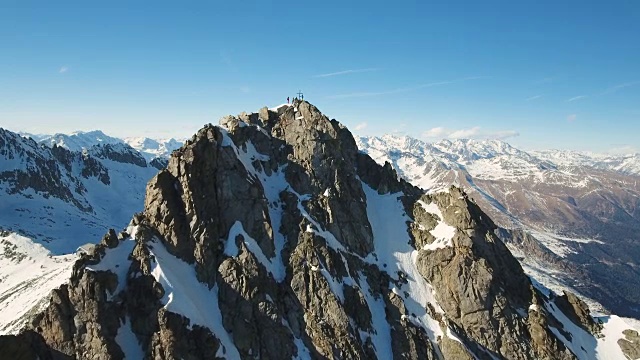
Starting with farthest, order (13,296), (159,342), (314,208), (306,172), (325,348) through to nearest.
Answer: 1. (13,296)
2. (306,172)
3. (314,208)
4. (325,348)
5. (159,342)

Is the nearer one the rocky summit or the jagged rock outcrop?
the rocky summit

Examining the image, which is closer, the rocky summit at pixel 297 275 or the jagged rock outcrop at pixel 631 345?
the rocky summit at pixel 297 275

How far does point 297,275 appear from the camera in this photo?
81.0 m

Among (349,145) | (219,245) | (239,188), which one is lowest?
(219,245)

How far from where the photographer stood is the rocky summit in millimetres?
62219

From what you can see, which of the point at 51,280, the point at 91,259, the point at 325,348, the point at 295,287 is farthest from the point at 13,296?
the point at 325,348

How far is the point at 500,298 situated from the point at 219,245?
6154cm

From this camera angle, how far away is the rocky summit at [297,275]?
6222 cm

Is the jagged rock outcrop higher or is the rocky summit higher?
the rocky summit

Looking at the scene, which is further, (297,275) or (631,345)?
(631,345)

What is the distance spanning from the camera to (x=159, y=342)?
194 feet

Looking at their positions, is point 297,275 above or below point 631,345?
above

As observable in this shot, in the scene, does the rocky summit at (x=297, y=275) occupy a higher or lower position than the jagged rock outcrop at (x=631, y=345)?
higher

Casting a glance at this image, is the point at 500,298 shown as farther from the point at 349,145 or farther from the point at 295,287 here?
the point at 349,145
